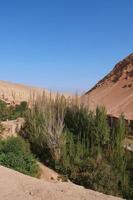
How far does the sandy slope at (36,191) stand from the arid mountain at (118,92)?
16399mm

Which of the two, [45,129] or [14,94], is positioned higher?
[14,94]

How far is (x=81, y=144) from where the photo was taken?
17.6m

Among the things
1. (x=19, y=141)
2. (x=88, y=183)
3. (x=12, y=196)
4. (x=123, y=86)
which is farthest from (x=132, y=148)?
(x=123, y=86)

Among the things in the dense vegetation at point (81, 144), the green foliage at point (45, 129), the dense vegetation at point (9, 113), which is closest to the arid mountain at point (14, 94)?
the dense vegetation at point (9, 113)

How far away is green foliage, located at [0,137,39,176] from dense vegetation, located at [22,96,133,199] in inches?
49.5

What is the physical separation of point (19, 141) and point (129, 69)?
17508 millimetres

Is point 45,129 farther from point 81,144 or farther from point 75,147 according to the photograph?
point 81,144

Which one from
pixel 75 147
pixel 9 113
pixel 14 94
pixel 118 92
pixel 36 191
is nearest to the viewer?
pixel 36 191

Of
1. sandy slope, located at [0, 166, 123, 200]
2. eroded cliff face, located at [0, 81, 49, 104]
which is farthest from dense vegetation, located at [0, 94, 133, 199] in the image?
eroded cliff face, located at [0, 81, 49, 104]

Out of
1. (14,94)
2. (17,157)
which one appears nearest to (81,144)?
(17,157)

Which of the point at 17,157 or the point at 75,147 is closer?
the point at 17,157

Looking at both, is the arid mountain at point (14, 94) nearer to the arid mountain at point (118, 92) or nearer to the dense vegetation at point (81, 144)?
the arid mountain at point (118, 92)

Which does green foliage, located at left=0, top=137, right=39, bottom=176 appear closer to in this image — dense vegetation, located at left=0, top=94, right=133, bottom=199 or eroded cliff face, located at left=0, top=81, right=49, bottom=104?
dense vegetation, located at left=0, top=94, right=133, bottom=199

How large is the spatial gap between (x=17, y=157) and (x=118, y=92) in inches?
665
